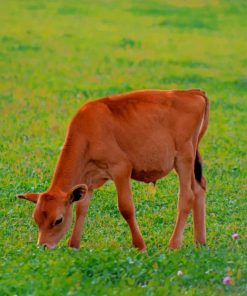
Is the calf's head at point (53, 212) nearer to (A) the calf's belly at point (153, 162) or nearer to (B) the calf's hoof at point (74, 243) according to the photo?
(B) the calf's hoof at point (74, 243)

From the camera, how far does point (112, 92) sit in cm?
1908

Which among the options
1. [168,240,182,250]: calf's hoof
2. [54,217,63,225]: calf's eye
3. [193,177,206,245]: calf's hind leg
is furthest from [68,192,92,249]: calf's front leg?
[193,177,206,245]: calf's hind leg

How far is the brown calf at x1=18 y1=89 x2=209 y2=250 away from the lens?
32.4 ft

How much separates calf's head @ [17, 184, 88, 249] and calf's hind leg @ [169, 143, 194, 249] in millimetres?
1220

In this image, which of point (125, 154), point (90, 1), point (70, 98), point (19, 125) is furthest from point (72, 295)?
point (90, 1)

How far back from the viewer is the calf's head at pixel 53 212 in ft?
31.9

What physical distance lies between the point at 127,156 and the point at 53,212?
106cm

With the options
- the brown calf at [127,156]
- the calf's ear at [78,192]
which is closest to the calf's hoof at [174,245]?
the brown calf at [127,156]

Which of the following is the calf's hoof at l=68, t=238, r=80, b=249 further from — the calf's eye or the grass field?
the calf's eye

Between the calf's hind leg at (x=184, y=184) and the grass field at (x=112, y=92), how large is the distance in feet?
0.79

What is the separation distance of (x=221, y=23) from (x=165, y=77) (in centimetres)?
849

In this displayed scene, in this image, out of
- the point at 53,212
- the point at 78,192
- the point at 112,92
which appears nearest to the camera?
the point at 53,212

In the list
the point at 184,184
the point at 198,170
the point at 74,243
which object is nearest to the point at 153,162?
the point at 184,184

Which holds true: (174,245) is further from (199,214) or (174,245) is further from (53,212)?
(53,212)
